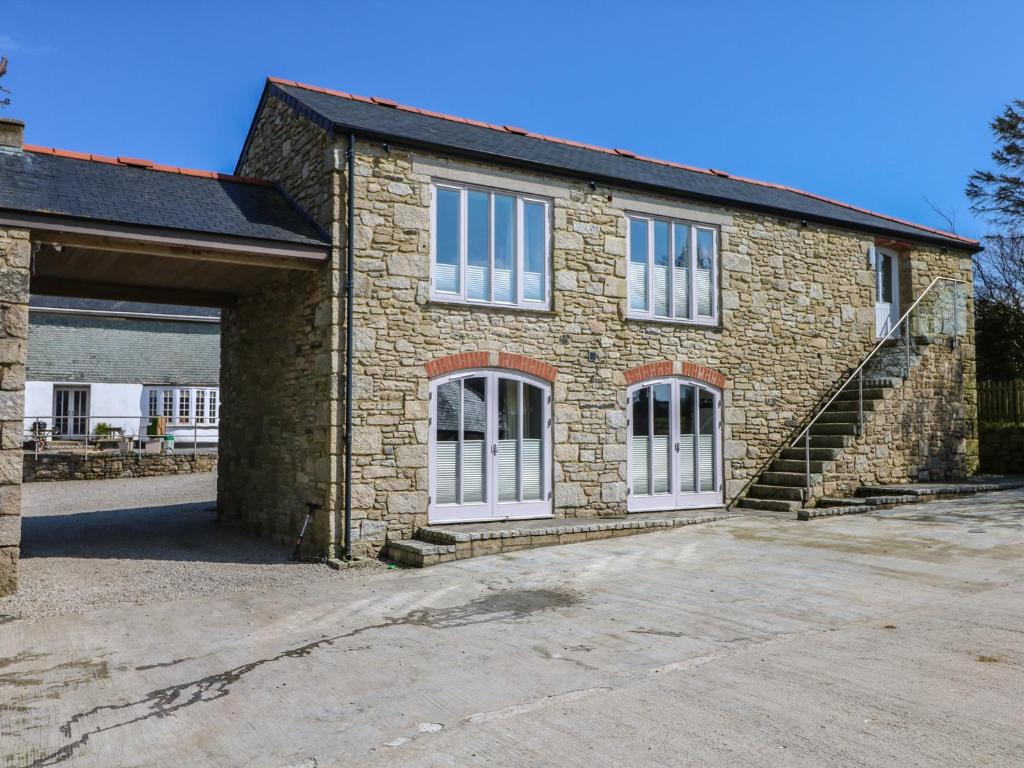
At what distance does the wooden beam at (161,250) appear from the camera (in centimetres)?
812

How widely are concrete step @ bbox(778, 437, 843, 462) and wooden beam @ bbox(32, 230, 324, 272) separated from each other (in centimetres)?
790

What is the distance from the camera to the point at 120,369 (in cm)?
2880

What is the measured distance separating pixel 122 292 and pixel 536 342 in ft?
19.4

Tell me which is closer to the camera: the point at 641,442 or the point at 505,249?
the point at 505,249

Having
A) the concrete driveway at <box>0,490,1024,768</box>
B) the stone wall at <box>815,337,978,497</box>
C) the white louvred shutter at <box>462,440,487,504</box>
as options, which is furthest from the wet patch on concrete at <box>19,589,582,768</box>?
the stone wall at <box>815,337,978,497</box>

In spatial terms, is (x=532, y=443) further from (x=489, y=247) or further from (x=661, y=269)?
(x=661, y=269)

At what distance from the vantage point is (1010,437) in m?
16.4

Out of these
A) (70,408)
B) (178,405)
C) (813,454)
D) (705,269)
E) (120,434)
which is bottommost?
(813,454)

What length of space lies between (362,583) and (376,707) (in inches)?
144

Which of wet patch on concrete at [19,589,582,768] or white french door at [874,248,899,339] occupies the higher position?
white french door at [874,248,899,339]

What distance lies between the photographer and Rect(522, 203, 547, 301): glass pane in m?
10.7

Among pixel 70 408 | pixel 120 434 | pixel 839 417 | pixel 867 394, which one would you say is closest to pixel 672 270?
pixel 839 417

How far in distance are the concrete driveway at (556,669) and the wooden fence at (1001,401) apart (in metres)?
9.87

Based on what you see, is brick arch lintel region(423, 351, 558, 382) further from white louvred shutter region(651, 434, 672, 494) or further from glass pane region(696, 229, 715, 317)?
glass pane region(696, 229, 715, 317)
